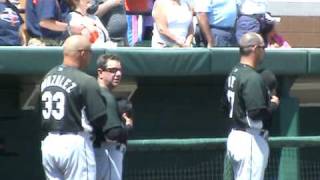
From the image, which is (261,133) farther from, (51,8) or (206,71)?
(51,8)

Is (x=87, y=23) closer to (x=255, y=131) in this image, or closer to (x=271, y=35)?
(x=255, y=131)

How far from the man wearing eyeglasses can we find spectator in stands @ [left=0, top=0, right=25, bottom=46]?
4.31 ft

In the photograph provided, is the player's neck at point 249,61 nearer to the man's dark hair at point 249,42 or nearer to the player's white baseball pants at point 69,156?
the man's dark hair at point 249,42

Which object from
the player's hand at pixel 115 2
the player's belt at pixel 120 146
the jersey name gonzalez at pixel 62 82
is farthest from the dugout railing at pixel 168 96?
the jersey name gonzalez at pixel 62 82

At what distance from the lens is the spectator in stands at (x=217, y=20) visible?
29.6ft

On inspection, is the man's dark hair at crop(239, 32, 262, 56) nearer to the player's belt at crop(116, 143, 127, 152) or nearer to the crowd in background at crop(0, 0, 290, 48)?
the crowd in background at crop(0, 0, 290, 48)

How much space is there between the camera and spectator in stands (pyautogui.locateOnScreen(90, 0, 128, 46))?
9164mm

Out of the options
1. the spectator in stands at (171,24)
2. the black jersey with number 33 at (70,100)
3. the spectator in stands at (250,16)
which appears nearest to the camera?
the black jersey with number 33 at (70,100)

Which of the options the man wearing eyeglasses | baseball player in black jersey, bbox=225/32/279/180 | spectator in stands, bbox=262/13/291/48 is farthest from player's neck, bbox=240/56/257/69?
spectator in stands, bbox=262/13/291/48

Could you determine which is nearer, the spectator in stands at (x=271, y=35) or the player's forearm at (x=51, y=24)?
the player's forearm at (x=51, y=24)

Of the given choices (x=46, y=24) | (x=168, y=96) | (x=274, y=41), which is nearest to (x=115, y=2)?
(x=46, y=24)

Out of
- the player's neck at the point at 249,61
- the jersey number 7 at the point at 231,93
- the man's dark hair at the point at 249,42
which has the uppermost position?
the man's dark hair at the point at 249,42

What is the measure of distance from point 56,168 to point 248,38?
200 centimetres

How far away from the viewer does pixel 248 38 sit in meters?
7.71
